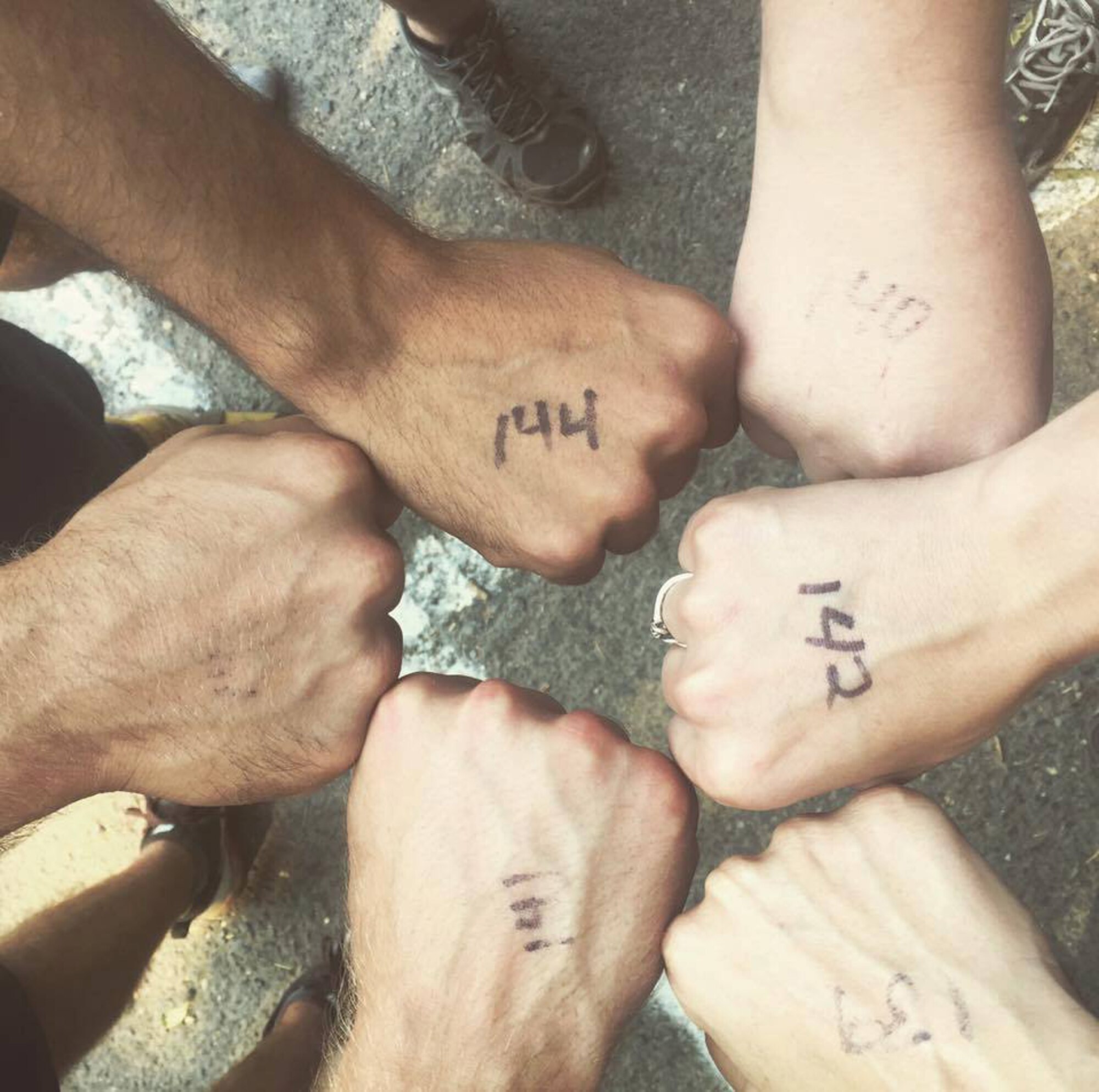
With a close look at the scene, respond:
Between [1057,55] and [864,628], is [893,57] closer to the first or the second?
[864,628]

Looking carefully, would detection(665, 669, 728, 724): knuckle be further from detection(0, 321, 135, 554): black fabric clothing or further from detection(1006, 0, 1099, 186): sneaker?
detection(1006, 0, 1099, 186): sneaker

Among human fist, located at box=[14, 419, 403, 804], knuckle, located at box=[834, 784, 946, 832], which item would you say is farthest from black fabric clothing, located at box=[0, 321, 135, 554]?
knuckle, located at box=[834, 784, 946, 832]

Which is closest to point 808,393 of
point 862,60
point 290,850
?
point 862,60

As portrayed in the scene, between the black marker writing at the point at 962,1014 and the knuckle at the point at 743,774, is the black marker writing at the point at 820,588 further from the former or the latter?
the black marker writing at the point at 962,1014

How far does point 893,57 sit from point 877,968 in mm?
1036

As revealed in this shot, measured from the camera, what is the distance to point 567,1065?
1130mm

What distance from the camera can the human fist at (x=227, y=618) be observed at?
3.76 ft

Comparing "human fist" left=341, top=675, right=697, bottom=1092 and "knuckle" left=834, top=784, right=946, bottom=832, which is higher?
"knuckle" left=834, top=784, right=946, bottom=832

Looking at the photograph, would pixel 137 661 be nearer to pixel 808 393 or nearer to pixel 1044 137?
pixel 808 393

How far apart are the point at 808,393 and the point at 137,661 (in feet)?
2.86

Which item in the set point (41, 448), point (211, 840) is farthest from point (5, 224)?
point (211, 840)

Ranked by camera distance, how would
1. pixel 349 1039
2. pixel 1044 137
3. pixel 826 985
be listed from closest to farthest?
pixel 826 985 < pixel 349 1039 < pixel 1044 137

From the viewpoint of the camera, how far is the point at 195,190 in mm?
1063

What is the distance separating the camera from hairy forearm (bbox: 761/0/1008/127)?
3.60 feet
